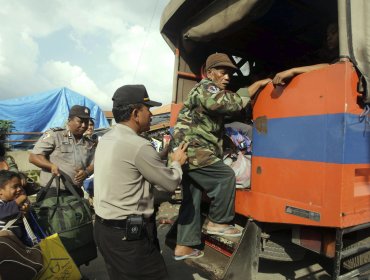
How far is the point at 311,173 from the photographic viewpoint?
228cm

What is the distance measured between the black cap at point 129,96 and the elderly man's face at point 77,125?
175cm

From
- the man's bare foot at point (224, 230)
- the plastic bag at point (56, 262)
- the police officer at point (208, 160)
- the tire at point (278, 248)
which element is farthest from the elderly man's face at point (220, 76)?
the plastic bag at point (56, 262)

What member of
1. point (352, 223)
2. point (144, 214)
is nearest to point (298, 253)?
point (352, 223)

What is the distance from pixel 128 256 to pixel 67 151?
197 centimetres

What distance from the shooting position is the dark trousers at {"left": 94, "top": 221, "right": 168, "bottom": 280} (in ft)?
6.73

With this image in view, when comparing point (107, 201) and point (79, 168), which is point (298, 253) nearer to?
point (107, 201)

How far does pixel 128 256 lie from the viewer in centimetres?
205

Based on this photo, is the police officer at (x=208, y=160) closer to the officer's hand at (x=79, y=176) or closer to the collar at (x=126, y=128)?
the collar at (x=126, y=128)

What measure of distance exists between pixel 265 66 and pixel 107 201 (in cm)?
319

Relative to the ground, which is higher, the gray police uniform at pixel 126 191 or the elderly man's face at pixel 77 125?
the elderly man's face at pixel 77 125

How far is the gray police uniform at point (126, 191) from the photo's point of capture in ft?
6.64

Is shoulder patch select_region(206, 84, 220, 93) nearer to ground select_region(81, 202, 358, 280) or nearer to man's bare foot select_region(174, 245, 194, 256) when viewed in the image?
man's bare foot select_region(174, 245, 194, 256)

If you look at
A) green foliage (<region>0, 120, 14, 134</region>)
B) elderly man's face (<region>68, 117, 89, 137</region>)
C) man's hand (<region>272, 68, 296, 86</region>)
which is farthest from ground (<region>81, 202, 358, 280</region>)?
green foliage (<region>0, 120, 14, 134</region>)

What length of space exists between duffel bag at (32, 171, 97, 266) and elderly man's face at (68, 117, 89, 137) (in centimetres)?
61
